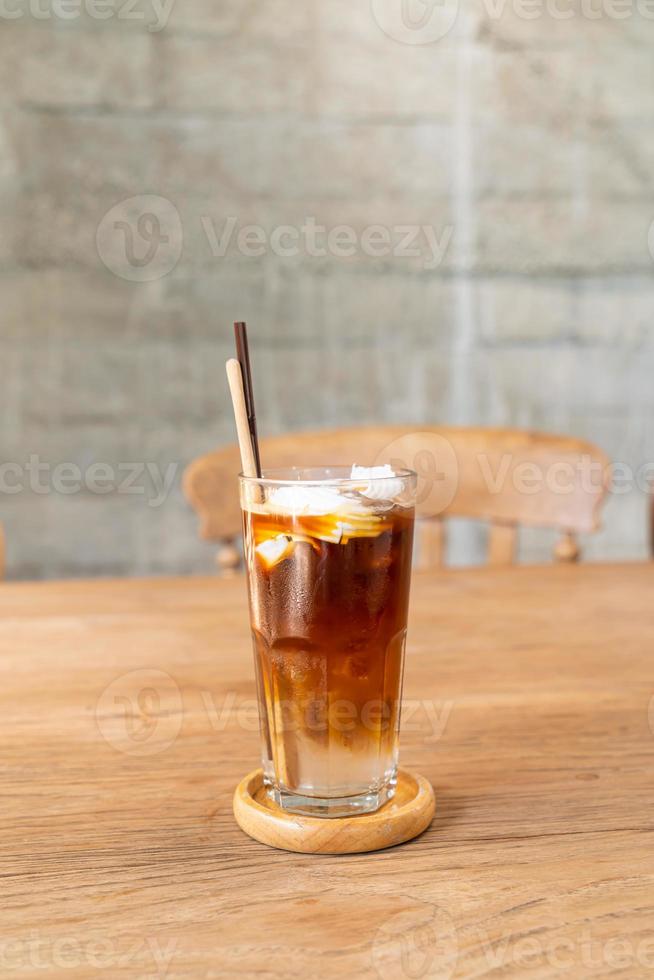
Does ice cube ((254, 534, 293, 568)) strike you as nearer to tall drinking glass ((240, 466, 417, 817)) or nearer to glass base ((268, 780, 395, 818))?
tall drinking glass ((240, 466, 417, 817))

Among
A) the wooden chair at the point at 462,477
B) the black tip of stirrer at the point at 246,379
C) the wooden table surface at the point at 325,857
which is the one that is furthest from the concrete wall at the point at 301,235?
the black tip of stirrer at the point at 246,379

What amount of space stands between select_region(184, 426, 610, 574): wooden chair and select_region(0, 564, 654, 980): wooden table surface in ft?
1.48

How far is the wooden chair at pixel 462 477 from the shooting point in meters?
1.35

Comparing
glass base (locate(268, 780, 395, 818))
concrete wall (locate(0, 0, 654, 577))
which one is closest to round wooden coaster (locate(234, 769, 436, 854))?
glass base (locate(268, 780, 395, 818))

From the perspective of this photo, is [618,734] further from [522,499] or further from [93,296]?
[93,296]

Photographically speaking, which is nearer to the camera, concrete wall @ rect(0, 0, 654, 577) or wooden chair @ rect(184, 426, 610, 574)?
wooden chair @ rect(184, 426, 610, 574)

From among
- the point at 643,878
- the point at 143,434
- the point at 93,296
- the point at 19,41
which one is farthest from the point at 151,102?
the point at 643,878

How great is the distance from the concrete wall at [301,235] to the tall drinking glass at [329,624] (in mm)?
2115

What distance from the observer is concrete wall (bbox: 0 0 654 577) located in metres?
2.47

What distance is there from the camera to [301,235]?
258 centimetres

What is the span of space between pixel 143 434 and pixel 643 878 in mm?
2231

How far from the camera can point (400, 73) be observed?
8.46 ft

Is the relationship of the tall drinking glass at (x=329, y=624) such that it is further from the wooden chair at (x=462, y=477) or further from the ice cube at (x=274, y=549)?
the wooden chair at (x=462, y=477)

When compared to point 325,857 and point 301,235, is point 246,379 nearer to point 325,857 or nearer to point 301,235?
point 325,857
